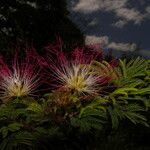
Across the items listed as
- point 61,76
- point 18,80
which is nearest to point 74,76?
point 61,76

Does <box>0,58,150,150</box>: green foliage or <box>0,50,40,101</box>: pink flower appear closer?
<box>0,58,150,150</box>: green foliage

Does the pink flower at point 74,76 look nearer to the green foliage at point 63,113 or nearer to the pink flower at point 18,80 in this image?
the green foliage at point 63,113

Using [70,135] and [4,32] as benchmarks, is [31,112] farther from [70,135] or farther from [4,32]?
[4,32]

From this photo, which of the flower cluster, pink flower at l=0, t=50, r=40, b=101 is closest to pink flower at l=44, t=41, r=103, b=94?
the flower cluster

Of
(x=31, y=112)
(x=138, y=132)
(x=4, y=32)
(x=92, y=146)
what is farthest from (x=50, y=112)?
(x=4, y=32)

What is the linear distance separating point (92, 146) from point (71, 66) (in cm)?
125

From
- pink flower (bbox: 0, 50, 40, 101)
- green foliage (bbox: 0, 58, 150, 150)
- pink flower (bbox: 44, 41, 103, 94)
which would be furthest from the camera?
pink flower (bbox: 0, 50, 40, 101)

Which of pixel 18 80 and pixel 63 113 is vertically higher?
pixel 18 80

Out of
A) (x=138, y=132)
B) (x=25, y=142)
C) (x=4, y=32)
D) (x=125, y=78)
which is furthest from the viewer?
(x=4, y=32)

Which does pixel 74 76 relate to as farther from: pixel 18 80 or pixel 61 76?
pixel 18 80

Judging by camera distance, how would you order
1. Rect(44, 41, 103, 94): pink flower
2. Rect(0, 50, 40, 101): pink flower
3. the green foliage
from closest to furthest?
1. the green foliage
2. Rect(44, 41, 103, 94): pink flower
3. Rect(0, 50, 40, 101): pink flower

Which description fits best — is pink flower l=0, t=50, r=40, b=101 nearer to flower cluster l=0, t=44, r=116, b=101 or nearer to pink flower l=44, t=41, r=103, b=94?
flower cluster l=0, t=44, r=116, b=101

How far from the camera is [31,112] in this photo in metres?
7.41

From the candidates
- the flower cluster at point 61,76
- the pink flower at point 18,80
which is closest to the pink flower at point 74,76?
the flower cluster at point 61,76
